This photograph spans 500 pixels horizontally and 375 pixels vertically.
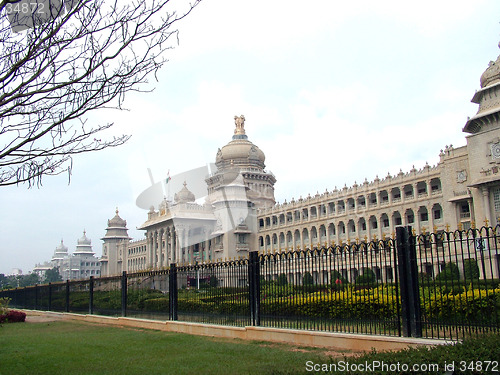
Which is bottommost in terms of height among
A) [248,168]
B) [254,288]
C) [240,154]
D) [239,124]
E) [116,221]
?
[254,288]

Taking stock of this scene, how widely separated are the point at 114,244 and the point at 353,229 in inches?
2390

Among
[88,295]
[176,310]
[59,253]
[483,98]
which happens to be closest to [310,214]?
[483,98]

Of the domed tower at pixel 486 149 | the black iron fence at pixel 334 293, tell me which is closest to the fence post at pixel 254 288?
the black iron fence at pixel 334 293

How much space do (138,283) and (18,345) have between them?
5.86 m

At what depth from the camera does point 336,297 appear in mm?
11219

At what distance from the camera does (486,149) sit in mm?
34625

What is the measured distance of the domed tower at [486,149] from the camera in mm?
33781

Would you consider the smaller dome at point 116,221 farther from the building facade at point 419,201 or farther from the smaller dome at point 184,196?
the building facade at point 419,201

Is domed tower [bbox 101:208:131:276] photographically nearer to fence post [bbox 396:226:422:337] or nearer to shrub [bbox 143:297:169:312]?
shrub [bbox 143:297:169:312]

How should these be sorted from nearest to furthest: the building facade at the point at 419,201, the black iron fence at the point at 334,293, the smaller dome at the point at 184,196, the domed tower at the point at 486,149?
the black iron fence at the point at 334,293, the domed tower at the point at 486,149, the building facade at the point at 419,201, the smaller dome at the point at 184,196

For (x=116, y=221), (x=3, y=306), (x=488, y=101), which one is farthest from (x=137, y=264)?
(x=3, y=306)

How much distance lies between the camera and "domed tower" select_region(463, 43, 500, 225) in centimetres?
3378

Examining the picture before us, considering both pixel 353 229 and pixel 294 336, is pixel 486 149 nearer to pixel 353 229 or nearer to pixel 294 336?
pixel 353 229

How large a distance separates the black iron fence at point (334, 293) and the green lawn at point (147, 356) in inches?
45.4
